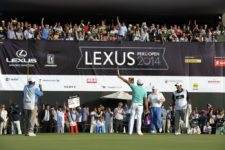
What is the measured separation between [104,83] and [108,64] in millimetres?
1071

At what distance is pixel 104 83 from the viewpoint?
36.5 m

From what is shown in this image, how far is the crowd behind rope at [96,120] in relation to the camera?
34.5 m

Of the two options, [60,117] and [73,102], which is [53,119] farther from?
[73,102]

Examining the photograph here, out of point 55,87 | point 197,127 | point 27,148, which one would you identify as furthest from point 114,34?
point 27,148

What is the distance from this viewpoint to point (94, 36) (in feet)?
123

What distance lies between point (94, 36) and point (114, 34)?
119 centimetres

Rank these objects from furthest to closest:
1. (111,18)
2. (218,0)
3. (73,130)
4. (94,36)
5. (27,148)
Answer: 1. (111,18)
2. (218,0)
3. (94,36)
4. (73,130)
5. (27,148)

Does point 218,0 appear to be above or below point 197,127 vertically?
above

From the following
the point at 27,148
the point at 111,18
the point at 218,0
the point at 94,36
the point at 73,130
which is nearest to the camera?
the point at 27,148

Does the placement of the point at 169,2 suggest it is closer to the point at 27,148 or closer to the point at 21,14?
the point at 21,14

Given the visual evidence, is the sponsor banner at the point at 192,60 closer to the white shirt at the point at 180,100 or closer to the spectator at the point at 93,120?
the spectator at the point at 93,120

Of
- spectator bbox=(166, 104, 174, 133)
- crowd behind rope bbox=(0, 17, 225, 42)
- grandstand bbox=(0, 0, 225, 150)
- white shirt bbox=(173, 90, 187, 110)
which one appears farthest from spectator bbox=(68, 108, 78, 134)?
white shirt bbox=(173, 90, 187, 110)

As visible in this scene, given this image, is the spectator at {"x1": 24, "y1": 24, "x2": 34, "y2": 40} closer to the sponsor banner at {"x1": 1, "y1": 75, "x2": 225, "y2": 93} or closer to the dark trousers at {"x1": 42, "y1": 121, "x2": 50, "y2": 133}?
the sponsor banner at {"x1": 1, "y1": 75, "x2": 225, "y2": 93}

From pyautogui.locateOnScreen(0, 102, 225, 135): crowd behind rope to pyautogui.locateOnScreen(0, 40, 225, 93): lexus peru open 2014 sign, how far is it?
52.7 inches
